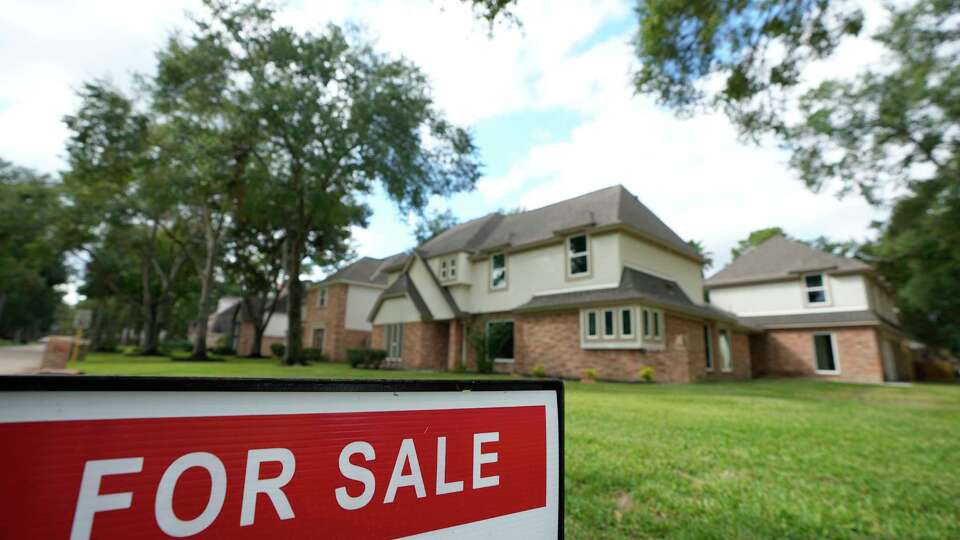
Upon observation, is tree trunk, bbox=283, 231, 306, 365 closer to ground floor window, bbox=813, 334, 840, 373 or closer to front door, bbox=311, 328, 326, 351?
front door, bbox=311, 328, 326, 351

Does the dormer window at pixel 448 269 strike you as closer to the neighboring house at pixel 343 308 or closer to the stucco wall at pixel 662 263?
the neighboring house at pixel 343 308

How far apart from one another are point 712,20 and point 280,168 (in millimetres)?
19807

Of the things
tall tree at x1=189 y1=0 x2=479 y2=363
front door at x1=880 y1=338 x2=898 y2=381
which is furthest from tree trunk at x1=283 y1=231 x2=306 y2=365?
front door at x1=880 y1=338 x2=898 y2=381

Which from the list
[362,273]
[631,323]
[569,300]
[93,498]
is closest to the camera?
[93,498]

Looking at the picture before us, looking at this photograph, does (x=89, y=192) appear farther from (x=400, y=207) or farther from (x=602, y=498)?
(x=602, y=498)

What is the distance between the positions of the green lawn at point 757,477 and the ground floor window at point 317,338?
2707 centimetres

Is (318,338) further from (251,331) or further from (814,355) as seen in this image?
(814,355)

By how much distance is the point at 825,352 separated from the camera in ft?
71.6

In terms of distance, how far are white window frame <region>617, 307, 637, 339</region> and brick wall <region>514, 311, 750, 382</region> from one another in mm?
571

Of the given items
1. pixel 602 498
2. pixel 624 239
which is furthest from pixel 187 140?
pixel 602 498

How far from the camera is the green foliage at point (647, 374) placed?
15.1 meters

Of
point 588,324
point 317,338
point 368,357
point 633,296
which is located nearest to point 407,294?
point 368,357

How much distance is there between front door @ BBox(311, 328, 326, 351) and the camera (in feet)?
103

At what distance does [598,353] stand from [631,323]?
1724 millimetres
